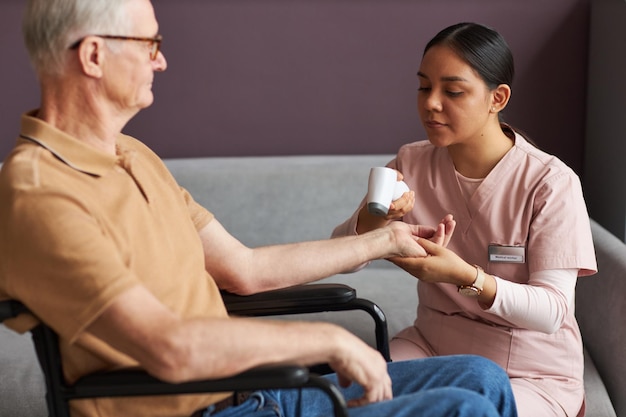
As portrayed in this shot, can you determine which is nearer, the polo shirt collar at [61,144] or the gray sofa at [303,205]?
the polo shirt collar at [61,144]

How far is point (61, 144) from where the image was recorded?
1.49 metres

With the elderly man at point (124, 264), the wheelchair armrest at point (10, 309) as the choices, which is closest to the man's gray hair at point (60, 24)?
the elderly man at point (124, 264)

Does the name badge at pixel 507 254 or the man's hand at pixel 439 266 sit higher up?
the man's hand at pixel 439 266

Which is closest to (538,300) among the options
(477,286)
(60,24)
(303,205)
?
(477,286)

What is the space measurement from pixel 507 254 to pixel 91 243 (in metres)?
0.97

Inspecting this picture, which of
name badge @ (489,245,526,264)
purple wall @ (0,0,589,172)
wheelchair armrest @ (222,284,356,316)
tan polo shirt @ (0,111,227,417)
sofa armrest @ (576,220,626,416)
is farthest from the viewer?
purple wall @ (0,0,589,172)

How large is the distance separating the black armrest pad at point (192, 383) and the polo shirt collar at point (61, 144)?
335mm

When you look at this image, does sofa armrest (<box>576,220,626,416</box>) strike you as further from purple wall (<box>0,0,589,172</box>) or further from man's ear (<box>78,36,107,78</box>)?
man's ear (<box>78,36,107,78</box>)

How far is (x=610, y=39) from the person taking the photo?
3078mm

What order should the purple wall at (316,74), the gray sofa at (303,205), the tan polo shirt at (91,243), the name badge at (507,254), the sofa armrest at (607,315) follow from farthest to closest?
the purple wall at (316,74)
the gray sofa at (303,205)
the sofa armrest at (607,315)
the name badge at (507,254)
the tan polo shirt at (91,243)

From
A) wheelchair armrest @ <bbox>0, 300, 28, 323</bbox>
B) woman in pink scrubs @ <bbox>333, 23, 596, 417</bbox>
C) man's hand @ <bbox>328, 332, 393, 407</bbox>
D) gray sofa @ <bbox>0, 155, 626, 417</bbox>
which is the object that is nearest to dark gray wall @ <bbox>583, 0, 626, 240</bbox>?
gray sofa @ <bbox>0, 155, 626, 417</bbox>

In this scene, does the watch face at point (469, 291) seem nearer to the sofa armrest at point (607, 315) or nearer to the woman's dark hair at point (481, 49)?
the woman's dark hair at point (481, 49)

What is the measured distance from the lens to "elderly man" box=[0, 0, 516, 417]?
4.49 ft

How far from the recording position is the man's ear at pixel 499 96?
2.05 metres
